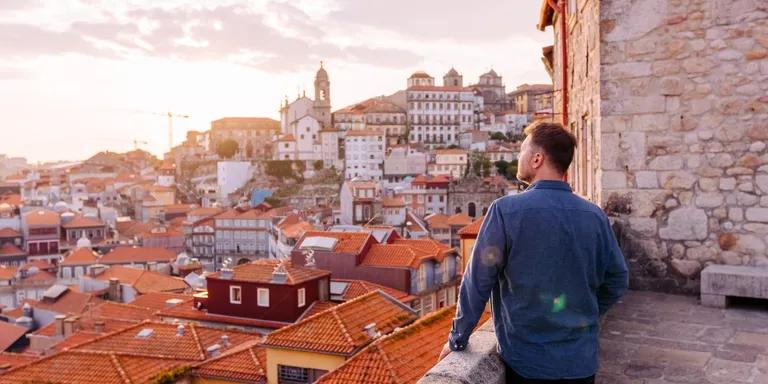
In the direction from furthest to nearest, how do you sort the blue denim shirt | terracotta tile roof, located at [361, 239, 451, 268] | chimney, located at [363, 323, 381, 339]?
terracotta tile roof, located at [361, 239, 451, 268], chimney, located at [363, 323, 381, 339], the blue denim shirt

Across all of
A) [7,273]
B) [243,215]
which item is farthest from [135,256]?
[243,215]

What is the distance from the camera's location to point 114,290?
40000 millimetres

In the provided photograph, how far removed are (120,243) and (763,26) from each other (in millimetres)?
68788

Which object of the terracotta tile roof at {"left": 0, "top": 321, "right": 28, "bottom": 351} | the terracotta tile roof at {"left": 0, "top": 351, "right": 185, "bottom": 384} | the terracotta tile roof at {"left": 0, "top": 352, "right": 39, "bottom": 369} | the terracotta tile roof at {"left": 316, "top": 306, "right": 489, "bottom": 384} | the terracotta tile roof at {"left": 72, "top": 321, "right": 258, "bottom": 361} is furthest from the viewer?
the terracotta tile roof at {"left": 0, "top": 321, "right": 28, "bottom": 351}

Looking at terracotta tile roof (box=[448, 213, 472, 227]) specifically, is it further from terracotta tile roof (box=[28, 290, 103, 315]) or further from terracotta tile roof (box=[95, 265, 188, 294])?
terracotta tile roof (box=[28, 290, 103, 315])

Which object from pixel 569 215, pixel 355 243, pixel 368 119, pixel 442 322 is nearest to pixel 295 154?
pixel 368 119

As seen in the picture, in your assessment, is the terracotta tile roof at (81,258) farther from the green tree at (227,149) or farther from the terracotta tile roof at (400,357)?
the green tree at (227,149)

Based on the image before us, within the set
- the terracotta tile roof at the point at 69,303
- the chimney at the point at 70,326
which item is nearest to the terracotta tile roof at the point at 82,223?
the terracotta tile roof at the point at 69,303

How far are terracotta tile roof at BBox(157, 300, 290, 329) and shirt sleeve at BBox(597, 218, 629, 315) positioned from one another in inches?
767

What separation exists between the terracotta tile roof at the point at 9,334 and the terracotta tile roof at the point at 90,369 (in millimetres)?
18562

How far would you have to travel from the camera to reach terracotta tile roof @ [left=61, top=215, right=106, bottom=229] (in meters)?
68.5

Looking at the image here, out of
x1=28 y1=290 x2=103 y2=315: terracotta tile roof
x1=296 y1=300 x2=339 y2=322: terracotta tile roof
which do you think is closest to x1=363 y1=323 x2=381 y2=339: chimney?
x1=296 y1=300 x2=339 y2=322: terracotta tile roof

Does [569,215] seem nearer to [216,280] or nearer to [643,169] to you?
[643,169]

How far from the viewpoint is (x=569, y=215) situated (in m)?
2.86
